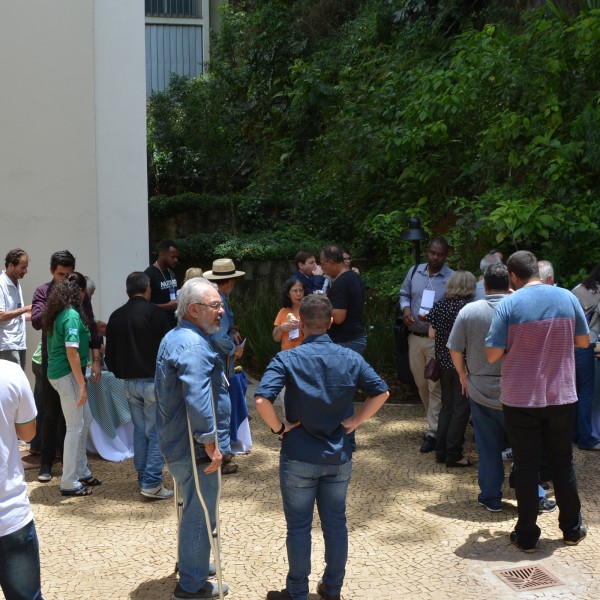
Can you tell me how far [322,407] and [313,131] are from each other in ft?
43.7

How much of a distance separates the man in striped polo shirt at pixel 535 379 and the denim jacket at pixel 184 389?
1.88 m

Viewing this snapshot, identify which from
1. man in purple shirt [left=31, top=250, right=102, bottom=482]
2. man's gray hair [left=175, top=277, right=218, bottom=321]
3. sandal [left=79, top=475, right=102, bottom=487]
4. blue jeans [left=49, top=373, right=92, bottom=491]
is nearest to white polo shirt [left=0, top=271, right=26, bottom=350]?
man in purple shirt [left=31, top=250, right=102, bottom=482]

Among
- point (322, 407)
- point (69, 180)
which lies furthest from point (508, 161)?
point (322, 407)

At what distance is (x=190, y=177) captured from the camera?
17.5m

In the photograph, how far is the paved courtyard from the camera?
4.93 meters

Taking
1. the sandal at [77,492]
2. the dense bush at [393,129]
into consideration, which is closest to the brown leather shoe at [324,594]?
the sandal at [77,492]

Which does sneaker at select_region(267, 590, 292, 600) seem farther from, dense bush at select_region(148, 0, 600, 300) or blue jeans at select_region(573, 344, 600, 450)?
dense bush at select_region(148, 0, 600, 300)

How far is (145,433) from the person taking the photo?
633 centimetres

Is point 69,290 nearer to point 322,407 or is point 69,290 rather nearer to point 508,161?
point 322,407

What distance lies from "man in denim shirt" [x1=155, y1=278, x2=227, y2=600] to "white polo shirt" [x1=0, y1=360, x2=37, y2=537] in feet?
3.09

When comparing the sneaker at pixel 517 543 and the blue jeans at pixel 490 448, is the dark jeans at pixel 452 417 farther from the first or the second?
the sneaker at pixel 517 543

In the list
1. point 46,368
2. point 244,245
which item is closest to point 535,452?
point 46,368

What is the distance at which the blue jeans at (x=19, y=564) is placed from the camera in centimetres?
358

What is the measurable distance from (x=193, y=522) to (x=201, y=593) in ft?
1.44
